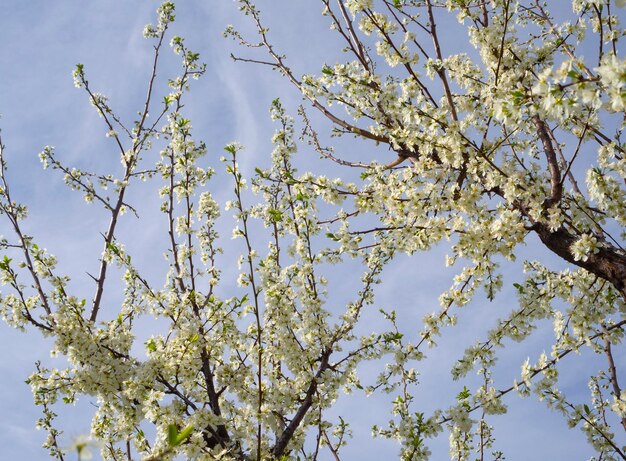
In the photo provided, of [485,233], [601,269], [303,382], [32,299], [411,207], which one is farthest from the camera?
[303,382]

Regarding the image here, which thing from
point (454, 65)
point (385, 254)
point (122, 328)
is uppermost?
point (454, 65)

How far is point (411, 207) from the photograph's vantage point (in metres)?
5.86

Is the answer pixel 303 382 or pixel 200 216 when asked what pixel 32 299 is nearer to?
pixel 200 216

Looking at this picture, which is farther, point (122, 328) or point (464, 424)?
point (122, 328)

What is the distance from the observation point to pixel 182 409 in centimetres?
572

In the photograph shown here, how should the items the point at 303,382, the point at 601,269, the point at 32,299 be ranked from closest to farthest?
the point at 601,269
the point at 32,299
the point at 303,382

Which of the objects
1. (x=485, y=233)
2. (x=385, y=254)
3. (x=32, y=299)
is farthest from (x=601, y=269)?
(x=32, y=299)

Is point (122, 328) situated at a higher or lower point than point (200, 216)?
lower

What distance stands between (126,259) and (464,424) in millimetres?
4562

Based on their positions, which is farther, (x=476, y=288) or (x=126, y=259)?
(x=126, y=259)

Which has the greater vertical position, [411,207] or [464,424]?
[411,207]

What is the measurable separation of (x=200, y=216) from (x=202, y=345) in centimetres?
206

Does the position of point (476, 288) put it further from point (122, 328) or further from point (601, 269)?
point (122, 328)

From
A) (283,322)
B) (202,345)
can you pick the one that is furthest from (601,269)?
(202,345)
